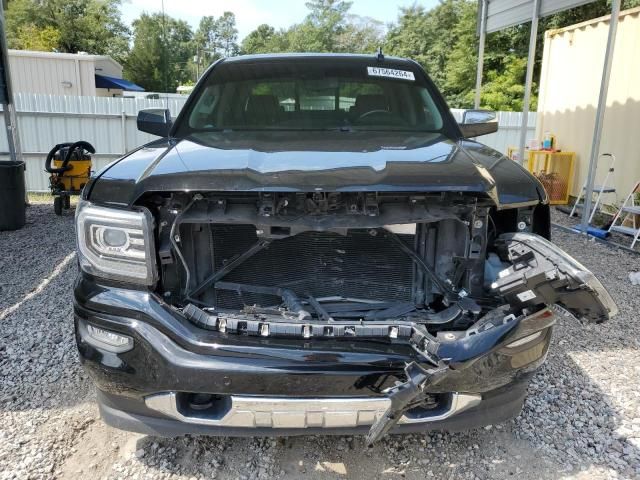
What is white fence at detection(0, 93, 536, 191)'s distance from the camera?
33.7ft

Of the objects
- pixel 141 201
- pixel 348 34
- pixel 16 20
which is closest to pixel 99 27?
pixel 16 20

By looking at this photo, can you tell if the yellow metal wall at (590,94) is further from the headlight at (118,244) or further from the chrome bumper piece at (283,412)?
the headlight at (118,244)

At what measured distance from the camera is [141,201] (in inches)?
76.9

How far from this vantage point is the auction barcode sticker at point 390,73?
3484mm

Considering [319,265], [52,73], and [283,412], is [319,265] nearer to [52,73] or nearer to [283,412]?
[283,412]

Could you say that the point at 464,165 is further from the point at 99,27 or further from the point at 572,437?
the point at 99,27

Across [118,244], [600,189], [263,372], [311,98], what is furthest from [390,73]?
[600,189]

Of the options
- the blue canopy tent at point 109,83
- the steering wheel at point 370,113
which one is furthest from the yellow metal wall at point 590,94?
the blue canopy tent at point 109,83

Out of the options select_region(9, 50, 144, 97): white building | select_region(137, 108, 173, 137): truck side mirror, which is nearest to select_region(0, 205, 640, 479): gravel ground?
select_region(137, 108, 173, 137): truck side mirror

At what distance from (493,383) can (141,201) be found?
4.83ft

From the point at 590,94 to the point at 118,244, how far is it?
8620mm

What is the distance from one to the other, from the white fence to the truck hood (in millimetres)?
9006

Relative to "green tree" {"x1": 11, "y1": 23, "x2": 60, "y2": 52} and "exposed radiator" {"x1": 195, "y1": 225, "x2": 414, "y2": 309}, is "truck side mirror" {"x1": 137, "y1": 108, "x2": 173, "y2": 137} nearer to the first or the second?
"exposed radiator" {"x1": 195, "y1": 225, "x2": 414, "y2": 309}

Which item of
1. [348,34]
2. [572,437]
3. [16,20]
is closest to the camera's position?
[572,437]
